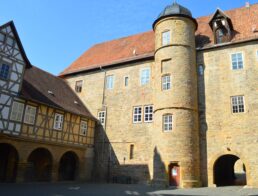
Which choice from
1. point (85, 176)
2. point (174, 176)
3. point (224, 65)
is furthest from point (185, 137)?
point (85, 176)

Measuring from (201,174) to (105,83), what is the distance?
11056mm

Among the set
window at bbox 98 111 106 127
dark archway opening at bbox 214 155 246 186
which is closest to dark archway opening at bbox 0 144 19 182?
window at bbox 98 111 106 127

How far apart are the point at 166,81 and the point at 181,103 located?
6.86ft

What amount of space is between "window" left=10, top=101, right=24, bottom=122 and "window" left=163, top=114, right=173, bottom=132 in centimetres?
920

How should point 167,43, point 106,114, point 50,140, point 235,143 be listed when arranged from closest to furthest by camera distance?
1. point 235,143
2. point 50,140
3. point 167,43
4. point 106,114

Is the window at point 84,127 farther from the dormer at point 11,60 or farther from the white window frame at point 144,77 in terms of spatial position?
the dormer at point 11,60

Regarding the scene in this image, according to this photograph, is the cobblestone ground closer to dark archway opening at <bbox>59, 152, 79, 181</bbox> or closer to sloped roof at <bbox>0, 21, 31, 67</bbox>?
dark archway opening at <bbox>59, 152, 79, 181</bbox>

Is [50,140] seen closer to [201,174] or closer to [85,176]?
[85,176]

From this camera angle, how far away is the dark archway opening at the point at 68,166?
2284cm

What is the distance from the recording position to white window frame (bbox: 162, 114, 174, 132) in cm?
1864

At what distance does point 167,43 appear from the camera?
20.6 meters

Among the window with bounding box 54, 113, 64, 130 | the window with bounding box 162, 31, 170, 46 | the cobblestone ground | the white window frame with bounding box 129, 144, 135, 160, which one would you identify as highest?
the window with bounding box 162, 31, 170, 46

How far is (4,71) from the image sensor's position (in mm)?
16906

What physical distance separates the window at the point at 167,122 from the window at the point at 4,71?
1034 centimetres
